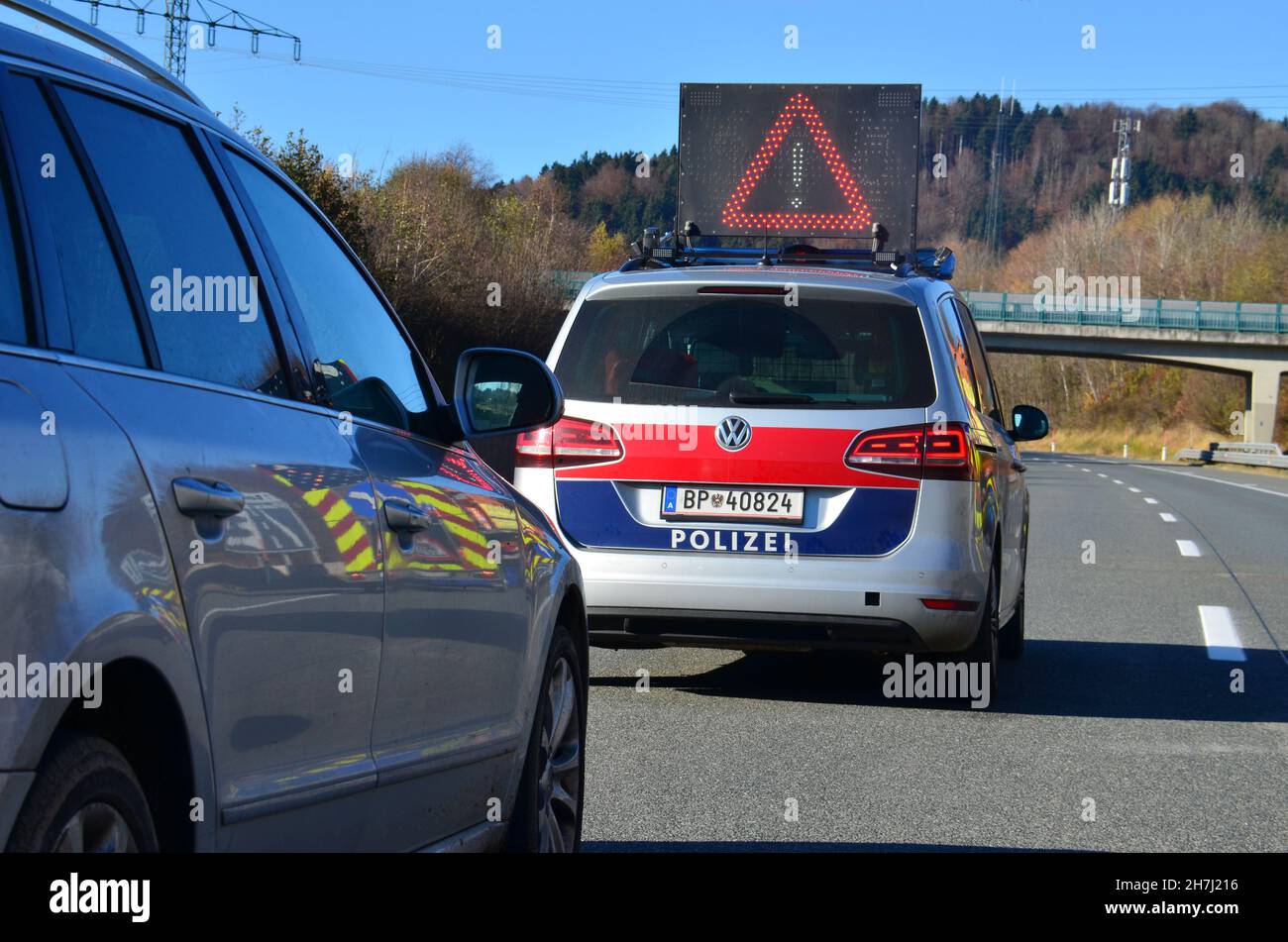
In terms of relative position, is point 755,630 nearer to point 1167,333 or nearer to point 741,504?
point 741,504

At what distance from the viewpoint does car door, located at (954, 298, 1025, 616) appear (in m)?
8.28

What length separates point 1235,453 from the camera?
70.4 metres

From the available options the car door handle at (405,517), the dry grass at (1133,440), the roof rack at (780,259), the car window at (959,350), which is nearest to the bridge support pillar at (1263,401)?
the dry grass at (1133,440)

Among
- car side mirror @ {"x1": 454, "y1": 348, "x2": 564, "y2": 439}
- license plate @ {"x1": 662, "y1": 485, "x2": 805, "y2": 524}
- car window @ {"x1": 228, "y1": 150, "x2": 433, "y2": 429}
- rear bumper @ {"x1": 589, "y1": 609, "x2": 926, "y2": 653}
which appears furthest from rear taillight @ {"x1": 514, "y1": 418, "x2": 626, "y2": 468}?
car window @ {"x1": 228, "y1": 150, "x2": 433, "y2": 429}

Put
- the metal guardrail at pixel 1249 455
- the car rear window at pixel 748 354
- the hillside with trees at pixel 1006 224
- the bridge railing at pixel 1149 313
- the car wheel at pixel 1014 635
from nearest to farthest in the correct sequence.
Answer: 1. the car rear window at pixel 748 354
2. the car wheel at pixel 1014 635
3. the hillside with trees at pixel 1006 224
4. the metal guardrail at pixel 1249 455
5. the bridge railing at pixel 1149 313

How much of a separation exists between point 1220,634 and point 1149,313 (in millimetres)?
70720

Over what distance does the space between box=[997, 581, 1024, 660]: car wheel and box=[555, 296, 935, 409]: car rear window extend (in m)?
2.29

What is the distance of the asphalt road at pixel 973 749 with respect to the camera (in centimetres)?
533

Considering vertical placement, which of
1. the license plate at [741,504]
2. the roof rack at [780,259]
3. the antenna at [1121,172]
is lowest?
the license plate at [741,504]

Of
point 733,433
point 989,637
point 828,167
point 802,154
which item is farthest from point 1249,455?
point 733,433

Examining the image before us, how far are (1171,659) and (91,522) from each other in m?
8.42

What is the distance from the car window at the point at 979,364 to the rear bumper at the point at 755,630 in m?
1.67

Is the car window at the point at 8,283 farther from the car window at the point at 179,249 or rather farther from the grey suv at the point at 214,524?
the car window at the point at 179,249

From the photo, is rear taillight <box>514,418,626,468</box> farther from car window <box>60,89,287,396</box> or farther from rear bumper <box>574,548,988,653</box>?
car window <box>60,89,287,396</box>
